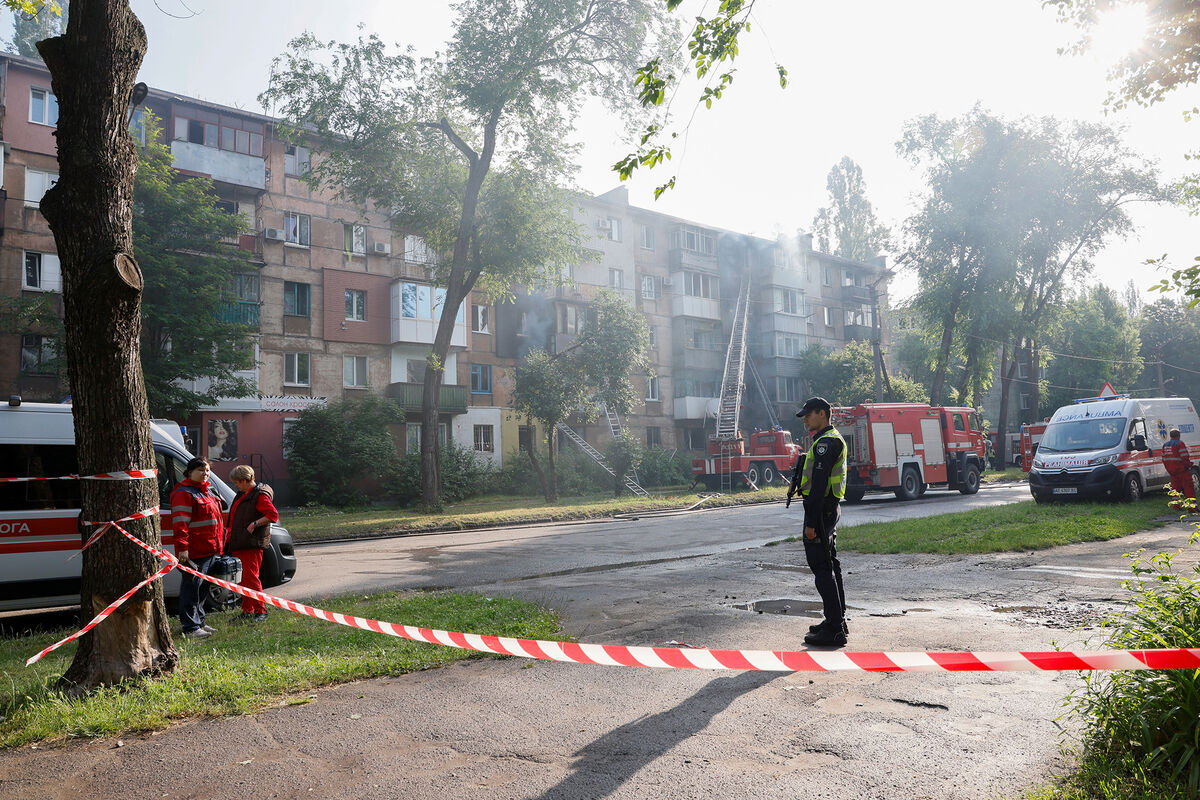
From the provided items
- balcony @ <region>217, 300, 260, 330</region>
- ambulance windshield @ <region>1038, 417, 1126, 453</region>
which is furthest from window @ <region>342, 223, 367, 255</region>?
ambulance windshield @ <region>1038, 417, 1126, 453</region>

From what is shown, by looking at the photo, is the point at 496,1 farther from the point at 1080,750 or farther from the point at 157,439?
the point at 1080,750

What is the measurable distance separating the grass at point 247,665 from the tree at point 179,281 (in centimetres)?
1697

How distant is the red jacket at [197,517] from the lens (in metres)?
7.71

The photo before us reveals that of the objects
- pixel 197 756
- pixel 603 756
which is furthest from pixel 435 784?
pixel 197 756

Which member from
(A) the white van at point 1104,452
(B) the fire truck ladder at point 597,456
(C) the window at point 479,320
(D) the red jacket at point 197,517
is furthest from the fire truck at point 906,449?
(C) the window at point 479,320

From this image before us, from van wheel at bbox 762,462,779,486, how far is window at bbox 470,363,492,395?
45.5ft

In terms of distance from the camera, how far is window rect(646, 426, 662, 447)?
4447cm

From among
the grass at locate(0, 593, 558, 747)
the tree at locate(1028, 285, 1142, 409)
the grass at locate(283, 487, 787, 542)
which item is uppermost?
the tree at locate(1028, 285, 1142, 409)

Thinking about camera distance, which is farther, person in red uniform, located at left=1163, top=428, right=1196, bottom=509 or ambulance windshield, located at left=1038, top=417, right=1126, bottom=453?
ambulance windshield, located at left=1038, top=417, right=1126, bottom=453

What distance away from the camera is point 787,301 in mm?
51062

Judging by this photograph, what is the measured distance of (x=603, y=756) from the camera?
396cm

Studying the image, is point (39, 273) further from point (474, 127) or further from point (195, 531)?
point (195, 531)

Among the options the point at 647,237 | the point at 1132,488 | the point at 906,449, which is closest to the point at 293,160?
the point at 647,237

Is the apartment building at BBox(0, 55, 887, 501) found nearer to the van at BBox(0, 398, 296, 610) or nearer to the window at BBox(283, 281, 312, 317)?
the window at BBox(283, 281, 312, 317)
